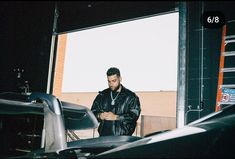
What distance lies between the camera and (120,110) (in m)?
3.23

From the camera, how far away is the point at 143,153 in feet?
1.84

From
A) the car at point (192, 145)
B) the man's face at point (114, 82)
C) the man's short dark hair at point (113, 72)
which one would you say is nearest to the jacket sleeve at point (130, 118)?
the man's face at point (114, 82)

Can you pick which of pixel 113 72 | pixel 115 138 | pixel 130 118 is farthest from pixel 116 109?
pixel 115 138

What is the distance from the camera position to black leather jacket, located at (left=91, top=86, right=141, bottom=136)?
123 inches

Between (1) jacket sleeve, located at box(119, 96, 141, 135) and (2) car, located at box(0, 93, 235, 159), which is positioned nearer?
(2) car, located at box(0, 93, 235, 159)

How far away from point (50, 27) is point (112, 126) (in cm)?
250

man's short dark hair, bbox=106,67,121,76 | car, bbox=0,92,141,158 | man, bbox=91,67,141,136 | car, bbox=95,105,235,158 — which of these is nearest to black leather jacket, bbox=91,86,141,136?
man, bbox=91,67,141,136

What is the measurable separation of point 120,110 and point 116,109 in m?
0.05

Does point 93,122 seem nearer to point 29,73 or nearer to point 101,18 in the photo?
point 101,18

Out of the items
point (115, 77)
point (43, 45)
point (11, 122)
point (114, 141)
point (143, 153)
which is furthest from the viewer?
point (43, 45)

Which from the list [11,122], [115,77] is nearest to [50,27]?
[11,122]

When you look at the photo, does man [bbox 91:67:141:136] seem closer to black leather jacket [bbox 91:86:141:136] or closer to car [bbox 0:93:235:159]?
black leather jacket [bbox 91:86:141:136]

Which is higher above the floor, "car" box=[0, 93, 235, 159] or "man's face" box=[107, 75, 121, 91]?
"man's face" box=[107, 75, 121, 91]

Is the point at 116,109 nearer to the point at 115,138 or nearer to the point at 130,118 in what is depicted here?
the point at 130,118
